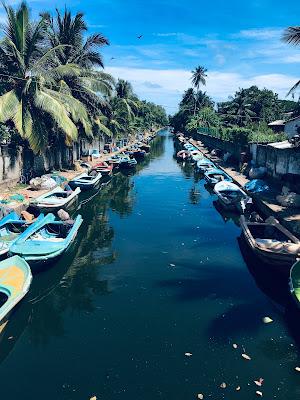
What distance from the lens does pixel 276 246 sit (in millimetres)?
15781

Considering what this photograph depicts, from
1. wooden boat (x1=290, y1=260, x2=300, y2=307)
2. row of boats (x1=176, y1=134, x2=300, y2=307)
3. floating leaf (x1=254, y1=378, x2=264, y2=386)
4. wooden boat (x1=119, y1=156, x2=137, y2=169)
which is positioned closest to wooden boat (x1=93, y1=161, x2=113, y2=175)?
wooden boat (x1=119, y1=156, x2=137, y2=169)

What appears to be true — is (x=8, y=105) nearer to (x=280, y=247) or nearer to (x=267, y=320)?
(x=280, y=247)

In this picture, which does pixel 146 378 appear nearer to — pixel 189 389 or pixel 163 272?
pixel 189 389

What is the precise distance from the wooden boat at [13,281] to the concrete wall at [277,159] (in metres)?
20.5

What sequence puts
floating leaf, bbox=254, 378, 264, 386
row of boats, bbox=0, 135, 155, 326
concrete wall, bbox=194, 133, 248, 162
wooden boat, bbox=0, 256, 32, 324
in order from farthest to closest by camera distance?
1. concrete wall, bbox=194, 133, 248, 162
2. row of boats, bbox=0, 135, 155, 326
3. wooden boat, bbox=0, 256, 32, 324
4. floating leaf, bbox=254, 378, 264, 386

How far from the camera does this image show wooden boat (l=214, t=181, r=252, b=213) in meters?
24.7

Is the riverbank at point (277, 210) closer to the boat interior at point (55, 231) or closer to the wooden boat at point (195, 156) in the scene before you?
the boat interior at point (55, 231)

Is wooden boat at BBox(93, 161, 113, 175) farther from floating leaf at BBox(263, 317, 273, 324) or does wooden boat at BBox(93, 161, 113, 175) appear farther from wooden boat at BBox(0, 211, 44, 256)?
floating leaf at BBox(263, 317, 273, 324)

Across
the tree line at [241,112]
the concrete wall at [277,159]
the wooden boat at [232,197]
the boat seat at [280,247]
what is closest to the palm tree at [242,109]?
the tree line at [241,112]

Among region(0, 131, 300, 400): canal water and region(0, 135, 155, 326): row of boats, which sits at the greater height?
region(0, 135, 155, 326): row of boats

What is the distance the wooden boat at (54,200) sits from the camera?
22.7 metres

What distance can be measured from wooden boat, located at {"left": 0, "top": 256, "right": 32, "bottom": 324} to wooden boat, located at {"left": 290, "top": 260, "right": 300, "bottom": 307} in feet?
30.3

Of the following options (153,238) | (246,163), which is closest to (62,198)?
(153,238)

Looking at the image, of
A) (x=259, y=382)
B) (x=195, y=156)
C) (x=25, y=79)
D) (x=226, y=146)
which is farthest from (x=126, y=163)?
(x=259, y=382)
